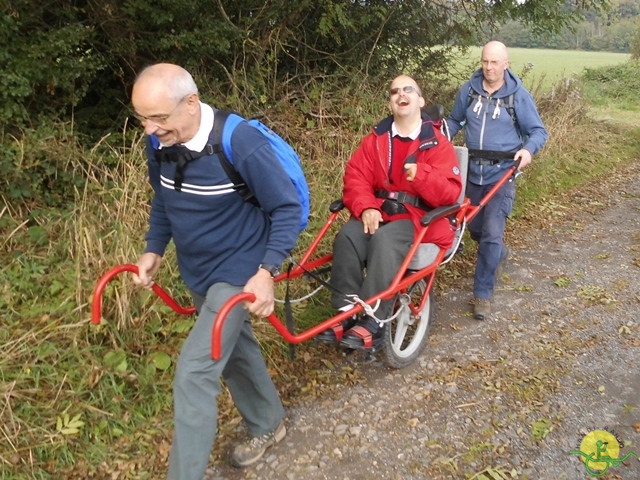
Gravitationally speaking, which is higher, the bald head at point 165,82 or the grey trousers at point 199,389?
the bald head at point 165,82

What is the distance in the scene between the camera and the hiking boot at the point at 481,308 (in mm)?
4730

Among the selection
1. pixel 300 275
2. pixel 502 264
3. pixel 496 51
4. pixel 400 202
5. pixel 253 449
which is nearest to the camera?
pixel 253 449

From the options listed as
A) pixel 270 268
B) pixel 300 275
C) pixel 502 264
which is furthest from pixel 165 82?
pixel 502 264

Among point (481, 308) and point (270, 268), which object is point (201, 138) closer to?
point (270, 268)

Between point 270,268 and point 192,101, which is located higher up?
point 192,101

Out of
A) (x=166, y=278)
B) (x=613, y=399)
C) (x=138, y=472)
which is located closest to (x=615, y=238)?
(x=613, y=399)

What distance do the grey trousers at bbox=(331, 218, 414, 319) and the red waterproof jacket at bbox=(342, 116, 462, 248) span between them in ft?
0.42

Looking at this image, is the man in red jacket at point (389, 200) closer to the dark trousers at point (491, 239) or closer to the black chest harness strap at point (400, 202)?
the black chest harness strap at point (400, 202)

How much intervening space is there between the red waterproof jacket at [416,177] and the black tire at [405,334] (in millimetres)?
481

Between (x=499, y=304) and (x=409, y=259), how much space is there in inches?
71.5

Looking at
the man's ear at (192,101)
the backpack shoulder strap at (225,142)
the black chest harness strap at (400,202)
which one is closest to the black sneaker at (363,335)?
the black chest harness strap at (400,202)

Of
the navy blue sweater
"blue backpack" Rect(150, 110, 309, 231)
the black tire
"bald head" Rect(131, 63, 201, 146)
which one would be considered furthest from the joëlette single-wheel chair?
"bald head" Rect(131, 63, 201, 146)

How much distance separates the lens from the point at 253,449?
10.2ft

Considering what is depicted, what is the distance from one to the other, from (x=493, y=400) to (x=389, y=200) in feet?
4.61
